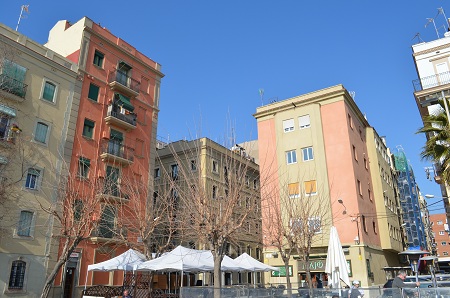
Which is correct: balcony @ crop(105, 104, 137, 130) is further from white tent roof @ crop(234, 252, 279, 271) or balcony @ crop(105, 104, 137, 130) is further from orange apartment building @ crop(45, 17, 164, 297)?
white tent roof @ crop(234, 252, 279, 271)

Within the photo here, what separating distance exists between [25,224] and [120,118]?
34.3 ft

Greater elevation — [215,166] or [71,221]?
[215,166]

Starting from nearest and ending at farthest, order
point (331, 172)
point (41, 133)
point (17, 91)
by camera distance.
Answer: point (17, 91)
point (41, 133)
point (331, 172)

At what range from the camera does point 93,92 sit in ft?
90.5

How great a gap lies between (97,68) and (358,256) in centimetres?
2359

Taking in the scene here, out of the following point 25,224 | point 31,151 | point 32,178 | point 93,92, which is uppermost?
point 93,92

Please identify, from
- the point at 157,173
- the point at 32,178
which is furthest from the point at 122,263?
the point at 157,173

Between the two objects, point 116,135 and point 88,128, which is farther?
point 116,135

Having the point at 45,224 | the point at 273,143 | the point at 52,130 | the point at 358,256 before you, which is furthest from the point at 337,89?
the point at 45,224

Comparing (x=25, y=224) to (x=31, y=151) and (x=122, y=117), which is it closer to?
(x=31, y=151)

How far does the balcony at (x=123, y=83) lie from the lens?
2861 centimetres

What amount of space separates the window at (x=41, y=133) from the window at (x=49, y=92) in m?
1.96

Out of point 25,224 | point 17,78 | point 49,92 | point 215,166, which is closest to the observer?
point 25,224

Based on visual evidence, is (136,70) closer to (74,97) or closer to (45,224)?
(74,97)
